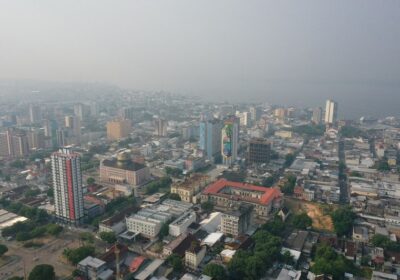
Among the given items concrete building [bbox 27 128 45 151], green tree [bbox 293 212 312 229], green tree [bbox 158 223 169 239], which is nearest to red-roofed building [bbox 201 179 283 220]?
green tree [bbox 293 212 312 229]

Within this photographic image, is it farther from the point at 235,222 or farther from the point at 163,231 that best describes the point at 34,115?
the point at 235,222

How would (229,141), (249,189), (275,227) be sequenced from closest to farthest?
(275,227), (249,189), (229,141)

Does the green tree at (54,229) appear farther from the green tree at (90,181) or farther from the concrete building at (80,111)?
the concrete building at (80,111)

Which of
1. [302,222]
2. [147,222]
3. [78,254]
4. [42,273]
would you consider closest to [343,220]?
[302,222]

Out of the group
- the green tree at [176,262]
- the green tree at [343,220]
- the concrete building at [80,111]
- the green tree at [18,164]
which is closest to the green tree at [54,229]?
the green tree at [176,262]

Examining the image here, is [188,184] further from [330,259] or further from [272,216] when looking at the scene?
[330,259]

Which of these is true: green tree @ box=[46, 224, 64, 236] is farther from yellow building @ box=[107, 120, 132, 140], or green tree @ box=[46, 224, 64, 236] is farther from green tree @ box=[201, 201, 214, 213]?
yellow building @ box=[107, 120, 132, 140]

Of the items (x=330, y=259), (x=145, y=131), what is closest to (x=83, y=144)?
(x=145, y=131)
